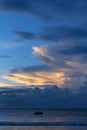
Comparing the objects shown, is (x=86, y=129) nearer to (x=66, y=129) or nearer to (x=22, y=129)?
(x=66, y=129)

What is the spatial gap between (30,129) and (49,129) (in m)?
2.57

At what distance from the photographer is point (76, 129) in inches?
1866

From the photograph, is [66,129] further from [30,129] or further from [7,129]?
[7,129]

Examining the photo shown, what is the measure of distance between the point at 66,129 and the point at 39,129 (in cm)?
368


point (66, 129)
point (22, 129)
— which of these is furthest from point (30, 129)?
point (66, 129)

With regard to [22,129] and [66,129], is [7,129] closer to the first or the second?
[22,129]

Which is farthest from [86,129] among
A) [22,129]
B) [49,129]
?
[22,129]

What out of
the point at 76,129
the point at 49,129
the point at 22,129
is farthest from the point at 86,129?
the point at 22,129

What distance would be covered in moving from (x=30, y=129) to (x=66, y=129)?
4823 mm

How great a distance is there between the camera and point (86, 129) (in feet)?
155

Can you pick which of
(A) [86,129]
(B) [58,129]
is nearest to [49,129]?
(B) [58,129]

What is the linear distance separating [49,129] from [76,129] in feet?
11.7

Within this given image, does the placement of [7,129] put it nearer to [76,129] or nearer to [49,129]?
[49,129]

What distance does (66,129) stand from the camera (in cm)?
4706
